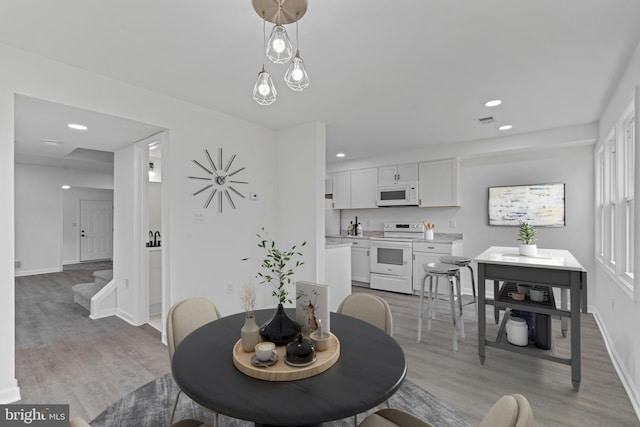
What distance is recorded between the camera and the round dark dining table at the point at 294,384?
36.7 inches

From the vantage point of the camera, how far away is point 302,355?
1.18 metres

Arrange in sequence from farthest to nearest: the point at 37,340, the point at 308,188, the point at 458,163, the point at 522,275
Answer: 1. the point at 458,163
2. the point at 308,188
3. the point at 37,340
4. the point at 522,275

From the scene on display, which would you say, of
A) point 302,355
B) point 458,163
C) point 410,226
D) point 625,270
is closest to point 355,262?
point 410,226

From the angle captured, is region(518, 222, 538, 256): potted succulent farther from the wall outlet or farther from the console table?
the wall outlet

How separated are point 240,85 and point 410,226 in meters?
3.94

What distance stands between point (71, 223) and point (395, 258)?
318 inches

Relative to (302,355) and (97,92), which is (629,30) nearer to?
(302,355)

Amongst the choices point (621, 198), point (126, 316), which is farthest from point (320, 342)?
point (126, 316)

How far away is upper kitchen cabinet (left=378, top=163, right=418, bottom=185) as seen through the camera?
17.3 ft

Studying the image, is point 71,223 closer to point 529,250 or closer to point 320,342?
point 320,342

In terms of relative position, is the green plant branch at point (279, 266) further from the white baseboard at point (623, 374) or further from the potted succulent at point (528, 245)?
the white baseboard at point (623, 374)

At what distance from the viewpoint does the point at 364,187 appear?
5898mm

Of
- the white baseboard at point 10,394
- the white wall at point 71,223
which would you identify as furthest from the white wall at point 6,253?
the white wall at point 71,223

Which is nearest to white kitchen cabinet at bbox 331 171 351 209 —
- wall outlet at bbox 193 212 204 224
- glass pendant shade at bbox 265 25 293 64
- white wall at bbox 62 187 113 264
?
wall outlet at bbox 193 212 204 224
